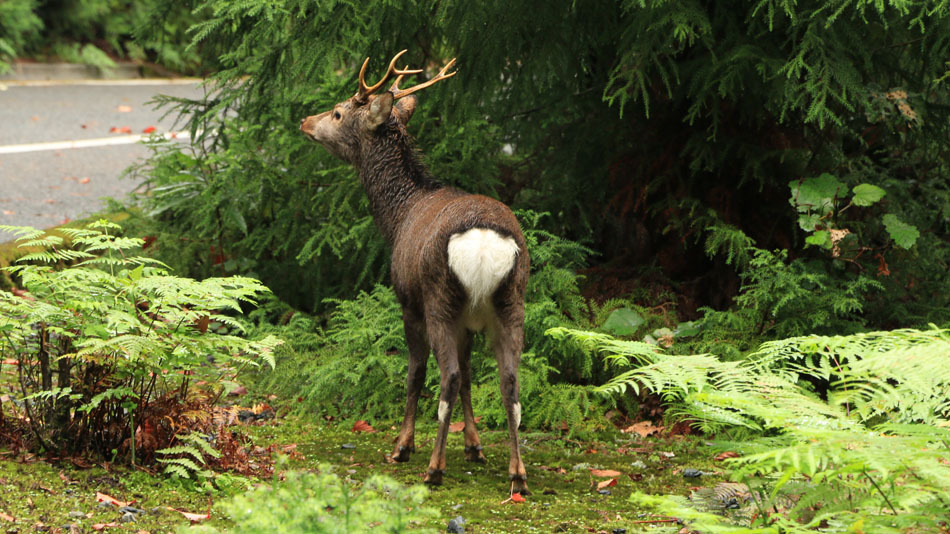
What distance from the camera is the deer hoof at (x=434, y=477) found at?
5.04 m

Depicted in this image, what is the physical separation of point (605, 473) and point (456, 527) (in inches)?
48.2

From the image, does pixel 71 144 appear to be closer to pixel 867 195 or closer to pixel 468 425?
pixel 468 425

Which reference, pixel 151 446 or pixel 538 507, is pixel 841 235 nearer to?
pixel 538 507

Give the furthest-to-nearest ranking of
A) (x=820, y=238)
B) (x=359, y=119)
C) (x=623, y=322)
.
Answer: (x=623, y=322) → (x=820, y=238) → (x=359, y=119)

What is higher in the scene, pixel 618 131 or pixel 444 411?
pixel 618 131

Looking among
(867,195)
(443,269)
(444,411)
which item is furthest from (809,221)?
(444,411)

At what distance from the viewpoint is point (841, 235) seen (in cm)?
630

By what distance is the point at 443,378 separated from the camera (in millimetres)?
5012

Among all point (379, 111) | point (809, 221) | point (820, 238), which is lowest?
point (820, 238)

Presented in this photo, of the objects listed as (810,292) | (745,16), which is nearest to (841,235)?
(810,292)

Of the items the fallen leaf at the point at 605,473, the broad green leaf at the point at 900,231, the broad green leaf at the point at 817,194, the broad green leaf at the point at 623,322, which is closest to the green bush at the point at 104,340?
the fallen leaf at the point at 605,473

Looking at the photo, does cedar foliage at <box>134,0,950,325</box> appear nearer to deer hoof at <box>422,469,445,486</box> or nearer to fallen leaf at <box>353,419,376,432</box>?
fallen leaf at <box>353,419,376,432</box>

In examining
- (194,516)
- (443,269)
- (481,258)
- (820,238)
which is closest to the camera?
(194,516)

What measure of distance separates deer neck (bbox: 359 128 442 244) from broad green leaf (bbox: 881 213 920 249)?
2969mm
